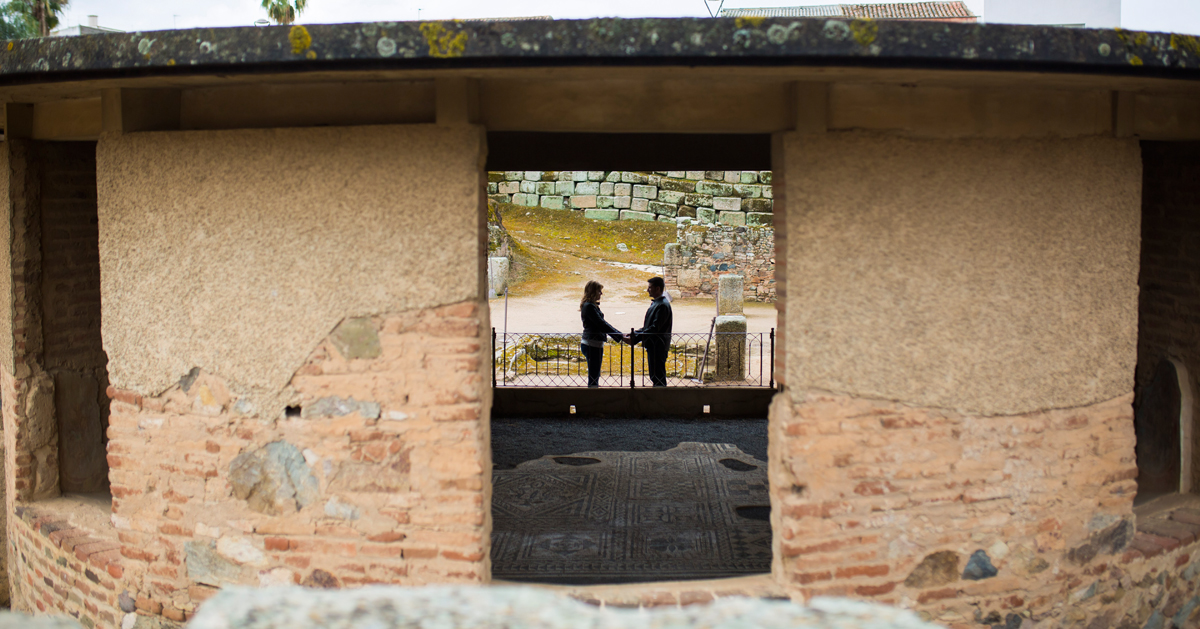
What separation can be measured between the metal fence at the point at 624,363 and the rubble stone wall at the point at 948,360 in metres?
6.71

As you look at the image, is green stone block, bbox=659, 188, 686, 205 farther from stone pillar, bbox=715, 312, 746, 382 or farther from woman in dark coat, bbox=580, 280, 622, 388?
woman in dark coat, bbox=580, 280, 622, 388

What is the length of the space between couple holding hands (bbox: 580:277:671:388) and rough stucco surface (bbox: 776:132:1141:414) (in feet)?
18.7

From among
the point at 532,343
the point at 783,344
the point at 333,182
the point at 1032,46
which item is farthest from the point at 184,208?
the point at 532,343

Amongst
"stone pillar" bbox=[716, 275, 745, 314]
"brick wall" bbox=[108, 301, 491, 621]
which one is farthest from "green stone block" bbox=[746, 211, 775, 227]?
"brick wall" bbox=[108, 301, 491, 621]

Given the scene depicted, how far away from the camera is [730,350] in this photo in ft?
36.3

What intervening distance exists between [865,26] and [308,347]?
2.26 metres

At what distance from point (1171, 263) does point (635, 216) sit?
20.2 metres

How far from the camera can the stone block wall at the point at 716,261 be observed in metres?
19.2

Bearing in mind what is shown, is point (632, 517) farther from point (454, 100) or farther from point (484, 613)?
point (484, 613)

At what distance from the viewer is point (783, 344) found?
3.45 metres

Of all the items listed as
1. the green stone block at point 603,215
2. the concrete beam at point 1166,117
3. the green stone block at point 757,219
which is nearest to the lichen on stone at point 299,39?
the concrete beam at point 1166,117

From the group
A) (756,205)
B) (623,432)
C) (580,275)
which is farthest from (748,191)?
(623,432)

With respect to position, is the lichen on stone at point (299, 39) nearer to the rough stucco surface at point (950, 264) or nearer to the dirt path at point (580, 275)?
the rough stucco surface at point (950, 264)

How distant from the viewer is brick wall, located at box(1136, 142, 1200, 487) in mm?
4664
